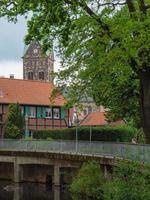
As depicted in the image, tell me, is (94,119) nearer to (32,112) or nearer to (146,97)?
(32,112)

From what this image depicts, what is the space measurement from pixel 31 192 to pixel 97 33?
20753 millimetres

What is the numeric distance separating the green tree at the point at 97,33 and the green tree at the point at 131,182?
376 cm

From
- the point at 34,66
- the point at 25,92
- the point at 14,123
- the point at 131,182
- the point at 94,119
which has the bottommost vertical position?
the point at 131,182

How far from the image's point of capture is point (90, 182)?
3344cm

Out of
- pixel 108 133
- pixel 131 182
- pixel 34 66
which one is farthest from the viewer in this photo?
pixel 34 66

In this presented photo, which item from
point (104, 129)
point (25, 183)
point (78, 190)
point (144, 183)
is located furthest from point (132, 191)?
point (104, 129)

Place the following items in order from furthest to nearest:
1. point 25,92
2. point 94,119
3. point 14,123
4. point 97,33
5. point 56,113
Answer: point 94,119
point 25,92
point 56,113
point 14,123
point 97,33

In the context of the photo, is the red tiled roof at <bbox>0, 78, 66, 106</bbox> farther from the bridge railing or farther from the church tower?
the church tower

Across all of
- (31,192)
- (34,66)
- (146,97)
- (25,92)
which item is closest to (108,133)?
(31,192)

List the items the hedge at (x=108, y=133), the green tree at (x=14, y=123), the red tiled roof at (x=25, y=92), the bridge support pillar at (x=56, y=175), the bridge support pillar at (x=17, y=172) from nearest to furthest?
1. the bridge support pillar at (x=56, y=175)
2. the bridge support pillar at (x=17, y=172)
3. the hedge at (x=108, y=133)
4. the green tree at (x=14, y=123)
5. the red tiled roof at (x=25, y=92)

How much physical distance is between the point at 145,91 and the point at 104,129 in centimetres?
3000

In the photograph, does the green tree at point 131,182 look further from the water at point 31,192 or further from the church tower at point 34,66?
the church tower at point 34,66

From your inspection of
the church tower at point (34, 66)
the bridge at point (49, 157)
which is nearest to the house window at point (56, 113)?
the bridge at point (49, 157)

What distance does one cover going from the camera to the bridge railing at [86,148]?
1107 inches
